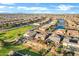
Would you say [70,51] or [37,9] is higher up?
[37,9]

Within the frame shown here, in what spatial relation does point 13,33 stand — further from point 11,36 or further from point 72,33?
point 72,33

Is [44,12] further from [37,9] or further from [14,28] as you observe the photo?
[14,28]

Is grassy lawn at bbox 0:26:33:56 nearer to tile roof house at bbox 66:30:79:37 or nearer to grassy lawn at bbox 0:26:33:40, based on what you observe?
grassy lawn at bbox 0:26:33:40

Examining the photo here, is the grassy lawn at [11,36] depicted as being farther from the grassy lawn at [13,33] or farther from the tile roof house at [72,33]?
the tile roof house at [72,33]

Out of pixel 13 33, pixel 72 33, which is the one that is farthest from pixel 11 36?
pixel 72 33

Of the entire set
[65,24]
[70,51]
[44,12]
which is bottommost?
[70,51]

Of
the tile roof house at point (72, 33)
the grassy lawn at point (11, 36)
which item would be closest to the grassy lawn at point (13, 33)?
the grassy lawn at point (11, 36)

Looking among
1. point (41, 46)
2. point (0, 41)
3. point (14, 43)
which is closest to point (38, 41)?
point (41, 46)

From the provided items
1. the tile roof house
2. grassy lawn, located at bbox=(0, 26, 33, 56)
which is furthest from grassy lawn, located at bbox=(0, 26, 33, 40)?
the tile roof house
